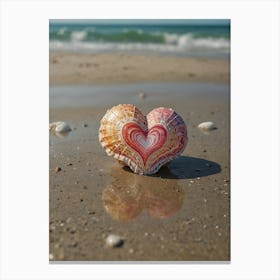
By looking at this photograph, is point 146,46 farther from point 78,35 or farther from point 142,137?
point 142,137

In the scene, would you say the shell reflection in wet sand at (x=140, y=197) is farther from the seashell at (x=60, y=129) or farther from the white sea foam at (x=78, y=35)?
the white sea foam at (x=78, y=35)

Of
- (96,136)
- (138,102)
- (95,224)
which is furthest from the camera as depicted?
(138,102)

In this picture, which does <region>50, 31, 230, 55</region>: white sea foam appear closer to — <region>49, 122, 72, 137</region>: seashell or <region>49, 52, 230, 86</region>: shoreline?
<region>49, 52, 230, 86</region>: shoreline

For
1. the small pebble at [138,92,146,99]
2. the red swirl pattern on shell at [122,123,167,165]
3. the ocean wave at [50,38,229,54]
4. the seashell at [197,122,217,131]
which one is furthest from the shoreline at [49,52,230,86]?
the red swirl pattern on shell at [122,123,167,165]
